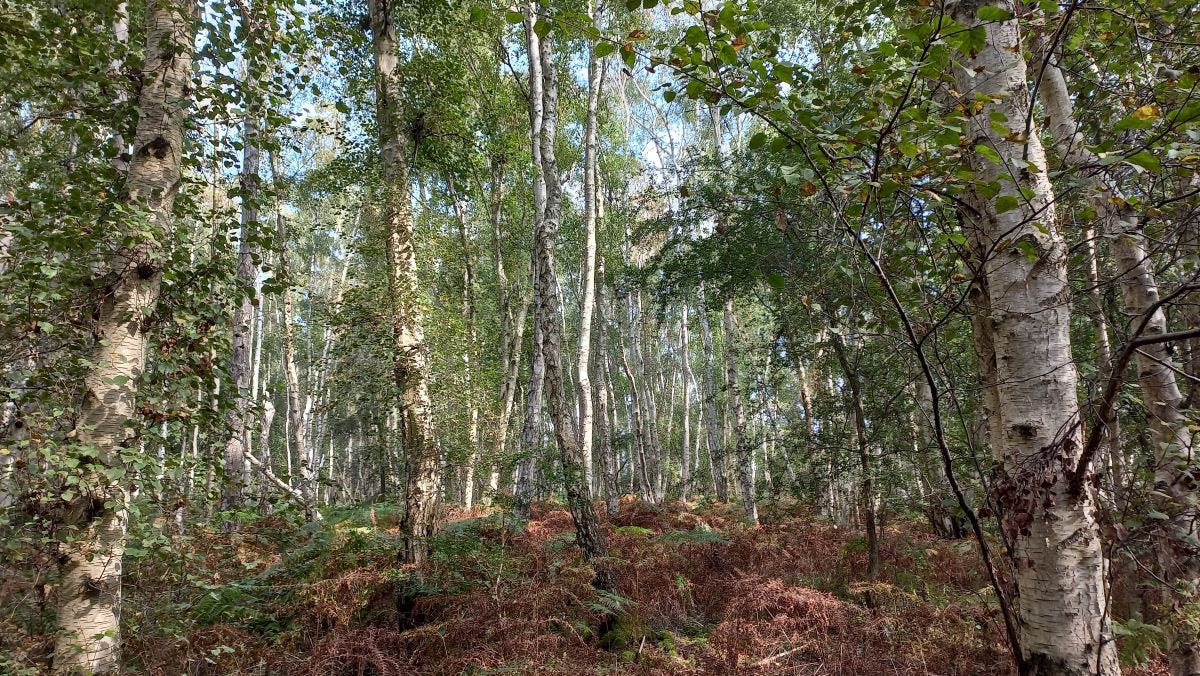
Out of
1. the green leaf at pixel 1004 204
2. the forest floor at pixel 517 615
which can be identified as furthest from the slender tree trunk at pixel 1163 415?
the green leaf at pixel 1004 204

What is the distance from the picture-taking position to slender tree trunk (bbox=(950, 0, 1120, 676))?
181 centimetres

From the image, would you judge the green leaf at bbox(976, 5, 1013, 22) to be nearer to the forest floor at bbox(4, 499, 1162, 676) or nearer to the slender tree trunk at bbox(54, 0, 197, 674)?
the forest floor at bbox(4, 499, 1162, 676)

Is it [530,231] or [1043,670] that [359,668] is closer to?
[1043,670]

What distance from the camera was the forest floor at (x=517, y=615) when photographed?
3.75 meters

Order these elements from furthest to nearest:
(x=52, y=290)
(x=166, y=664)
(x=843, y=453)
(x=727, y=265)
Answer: (x=727, y=265) → (x=843, y=453) → (x=166, y=664) → (x=52, y=290)

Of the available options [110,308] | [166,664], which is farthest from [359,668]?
[110,308]

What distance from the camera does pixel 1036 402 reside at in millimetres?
1952

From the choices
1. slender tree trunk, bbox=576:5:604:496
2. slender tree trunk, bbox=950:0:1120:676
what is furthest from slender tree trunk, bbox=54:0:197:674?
slender tree trunk, bbox=576:5:604:496

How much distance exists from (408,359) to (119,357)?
2691 millimetres

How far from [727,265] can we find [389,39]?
5962 mm

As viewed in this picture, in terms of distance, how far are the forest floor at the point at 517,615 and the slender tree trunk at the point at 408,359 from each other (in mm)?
423

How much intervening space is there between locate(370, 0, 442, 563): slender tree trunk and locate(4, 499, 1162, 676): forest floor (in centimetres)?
42

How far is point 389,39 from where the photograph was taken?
604 centimetres

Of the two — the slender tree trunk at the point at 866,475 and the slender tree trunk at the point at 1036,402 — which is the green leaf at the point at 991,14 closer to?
the slender tree trunk at the point at 1036,402
